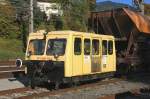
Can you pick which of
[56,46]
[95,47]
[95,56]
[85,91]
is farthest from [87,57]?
[85,91]

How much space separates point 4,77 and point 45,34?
4103 mm

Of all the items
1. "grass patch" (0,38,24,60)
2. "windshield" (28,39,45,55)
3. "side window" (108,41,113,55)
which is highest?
"windshield" (28,39,45,55)

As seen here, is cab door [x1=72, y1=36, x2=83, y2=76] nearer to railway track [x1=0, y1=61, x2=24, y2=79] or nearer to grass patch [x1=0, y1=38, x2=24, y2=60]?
railway track [x1=0, y1=61, x2=24, y2=79]

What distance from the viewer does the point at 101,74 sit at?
1852 centimetres

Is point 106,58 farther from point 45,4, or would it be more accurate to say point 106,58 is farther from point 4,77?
point 45,4

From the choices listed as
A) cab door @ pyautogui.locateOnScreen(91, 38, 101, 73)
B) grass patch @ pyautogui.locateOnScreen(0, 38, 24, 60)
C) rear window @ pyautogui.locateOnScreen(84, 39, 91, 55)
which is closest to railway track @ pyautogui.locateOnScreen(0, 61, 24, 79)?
cab door @ pyautogui.locateOnScreen(91, 38, 101, 73)

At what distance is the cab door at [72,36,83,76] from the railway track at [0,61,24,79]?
15.2 feet

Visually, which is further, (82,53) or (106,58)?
(106,58)

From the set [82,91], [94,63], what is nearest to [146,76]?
[94,63]

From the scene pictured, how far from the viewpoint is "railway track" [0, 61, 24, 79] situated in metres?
20.0

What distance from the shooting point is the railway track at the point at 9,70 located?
65.5 ft

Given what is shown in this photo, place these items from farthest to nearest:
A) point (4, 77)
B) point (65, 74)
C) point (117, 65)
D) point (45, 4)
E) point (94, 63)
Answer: point (45, 4), point (117, 65), point (4, 77), point (94, 63), point (65, 74)

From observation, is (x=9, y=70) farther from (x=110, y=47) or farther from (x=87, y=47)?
(x=87, y=47)

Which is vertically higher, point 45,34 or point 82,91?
point 45,34
